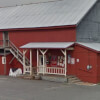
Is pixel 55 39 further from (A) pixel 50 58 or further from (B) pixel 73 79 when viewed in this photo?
(B) pixel 73 79

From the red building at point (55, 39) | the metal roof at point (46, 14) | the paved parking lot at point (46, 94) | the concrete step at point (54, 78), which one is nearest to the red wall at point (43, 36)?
the red building at point (55, 39)

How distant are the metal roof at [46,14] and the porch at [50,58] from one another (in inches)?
94.5

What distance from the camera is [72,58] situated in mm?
25641

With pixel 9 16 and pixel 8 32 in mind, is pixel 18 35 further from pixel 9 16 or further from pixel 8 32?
pixel 9 16

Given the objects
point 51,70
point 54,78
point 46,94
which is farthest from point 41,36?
point 46,94

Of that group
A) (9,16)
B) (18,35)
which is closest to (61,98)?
(18,35)

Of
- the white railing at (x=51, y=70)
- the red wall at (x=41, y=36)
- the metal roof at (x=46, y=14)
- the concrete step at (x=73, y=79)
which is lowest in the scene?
the concrete step at (x=73, y=79)

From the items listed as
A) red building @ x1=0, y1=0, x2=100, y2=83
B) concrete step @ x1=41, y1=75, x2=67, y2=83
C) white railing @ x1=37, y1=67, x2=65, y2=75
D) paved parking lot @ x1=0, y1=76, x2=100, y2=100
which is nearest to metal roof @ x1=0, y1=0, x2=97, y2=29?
red building @ x1=0, y1=0, x2=100, y2=83

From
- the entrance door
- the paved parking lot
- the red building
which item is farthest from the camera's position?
the entrance door

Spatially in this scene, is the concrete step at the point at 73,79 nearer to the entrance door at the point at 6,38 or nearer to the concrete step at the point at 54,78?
the concrete step at the point at 54,78

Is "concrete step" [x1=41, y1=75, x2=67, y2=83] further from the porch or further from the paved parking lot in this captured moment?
the paved parking lot

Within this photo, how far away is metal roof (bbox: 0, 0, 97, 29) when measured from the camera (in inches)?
1081

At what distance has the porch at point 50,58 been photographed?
25056 mm

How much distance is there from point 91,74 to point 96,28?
725 cm
